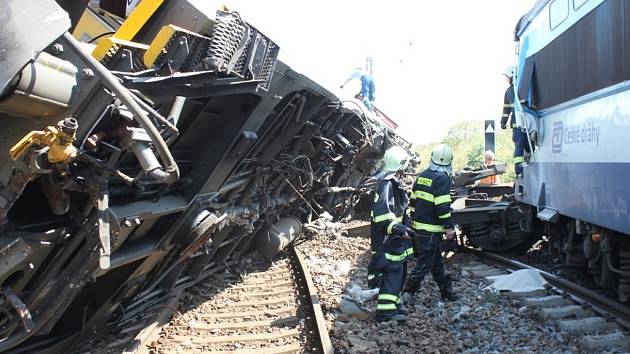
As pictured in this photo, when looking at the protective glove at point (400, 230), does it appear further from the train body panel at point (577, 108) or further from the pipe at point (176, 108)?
the pipe at point (176, 108)

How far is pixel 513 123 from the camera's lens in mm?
9383

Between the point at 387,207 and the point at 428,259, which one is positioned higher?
the point at 387,207

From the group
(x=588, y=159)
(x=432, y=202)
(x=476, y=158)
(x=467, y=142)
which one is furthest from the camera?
(x=467, y=142)

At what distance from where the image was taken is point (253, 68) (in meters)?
4.39

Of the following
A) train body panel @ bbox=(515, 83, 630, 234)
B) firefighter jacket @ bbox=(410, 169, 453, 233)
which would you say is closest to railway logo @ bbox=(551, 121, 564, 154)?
train body panel @ bbox=(515, 83, 630, 234)

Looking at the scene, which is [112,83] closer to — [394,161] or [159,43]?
[159,43]

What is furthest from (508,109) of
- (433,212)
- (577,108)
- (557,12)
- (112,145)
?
(112,145)

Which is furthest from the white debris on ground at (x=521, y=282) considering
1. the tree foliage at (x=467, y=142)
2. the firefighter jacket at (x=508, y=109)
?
the tree foliage at (x=467, y=142)

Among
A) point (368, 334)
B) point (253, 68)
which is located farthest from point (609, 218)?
point (253, 68)

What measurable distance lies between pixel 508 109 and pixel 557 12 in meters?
3.29

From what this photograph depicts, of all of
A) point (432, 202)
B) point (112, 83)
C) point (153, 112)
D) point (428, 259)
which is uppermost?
point (112, 83)

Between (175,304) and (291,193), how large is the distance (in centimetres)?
313

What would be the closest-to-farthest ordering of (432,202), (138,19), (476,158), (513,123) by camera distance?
(138,19) → (432,202) → (513,123) → (476,158)

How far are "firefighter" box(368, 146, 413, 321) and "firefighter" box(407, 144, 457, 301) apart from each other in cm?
35
